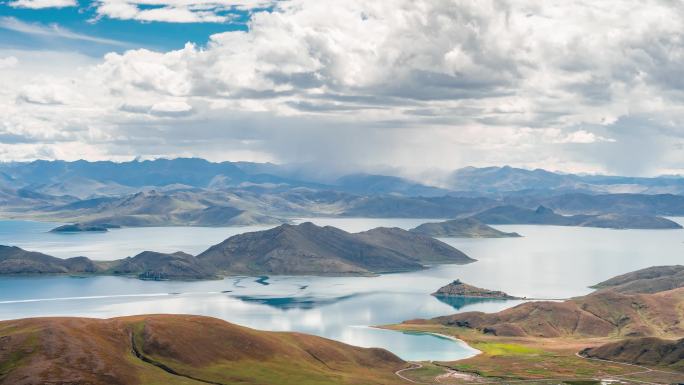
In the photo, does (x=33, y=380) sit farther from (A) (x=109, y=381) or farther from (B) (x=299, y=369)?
(B) (x=299, y=369)

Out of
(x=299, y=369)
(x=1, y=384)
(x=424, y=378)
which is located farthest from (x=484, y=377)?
(x=1, y=384)

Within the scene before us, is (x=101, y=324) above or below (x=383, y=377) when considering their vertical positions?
above

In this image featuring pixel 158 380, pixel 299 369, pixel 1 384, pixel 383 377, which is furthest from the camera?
pixel 383 377

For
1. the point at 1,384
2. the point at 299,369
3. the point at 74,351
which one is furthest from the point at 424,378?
the point at 1,384

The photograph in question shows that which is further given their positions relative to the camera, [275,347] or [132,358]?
[275,347]

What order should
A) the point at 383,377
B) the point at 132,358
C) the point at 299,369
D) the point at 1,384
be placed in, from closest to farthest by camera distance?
1. the point at 1,384
2. the point at 132,358
3. the point at 299,369
4. the point at 383,377

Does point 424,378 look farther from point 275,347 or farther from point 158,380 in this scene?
point 158,380
